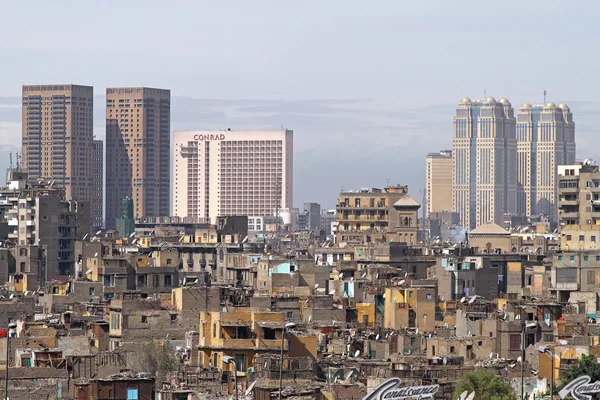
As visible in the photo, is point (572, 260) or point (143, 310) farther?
point (572, 260)

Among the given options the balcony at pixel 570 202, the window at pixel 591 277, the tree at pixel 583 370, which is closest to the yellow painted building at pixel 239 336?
the tree at pixel 583 370

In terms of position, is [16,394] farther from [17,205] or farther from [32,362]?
[17,205]

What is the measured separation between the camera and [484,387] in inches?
2042

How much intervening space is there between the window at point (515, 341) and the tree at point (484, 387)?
13.9 m

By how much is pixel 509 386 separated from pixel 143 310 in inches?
804

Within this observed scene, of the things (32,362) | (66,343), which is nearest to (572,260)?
(66,343)

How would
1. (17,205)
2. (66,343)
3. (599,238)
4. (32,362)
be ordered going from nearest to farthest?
(32,362) → (66,343) → (599,238) → (17,205)

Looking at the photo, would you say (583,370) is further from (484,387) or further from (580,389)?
(580,389)

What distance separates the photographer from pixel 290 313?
7569cm

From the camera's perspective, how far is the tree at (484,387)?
168 ft

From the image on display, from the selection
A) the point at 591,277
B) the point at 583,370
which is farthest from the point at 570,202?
the point at 583,370

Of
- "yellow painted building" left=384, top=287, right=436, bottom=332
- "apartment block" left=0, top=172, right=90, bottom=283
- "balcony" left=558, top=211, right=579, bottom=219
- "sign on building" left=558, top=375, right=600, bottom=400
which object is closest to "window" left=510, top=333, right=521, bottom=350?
"yellow painted building" left=384, top=287, right=436, bottom=332

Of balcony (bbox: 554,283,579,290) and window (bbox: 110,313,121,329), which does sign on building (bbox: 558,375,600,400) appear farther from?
balcony (bbox: 554,283,579,290)

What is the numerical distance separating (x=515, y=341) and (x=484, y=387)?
610 inches
